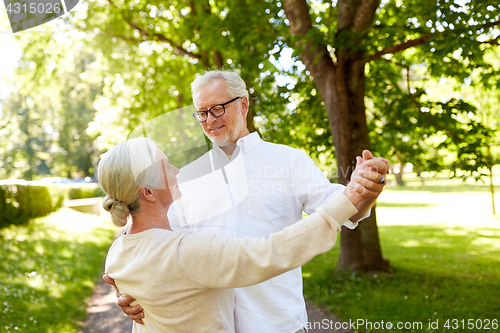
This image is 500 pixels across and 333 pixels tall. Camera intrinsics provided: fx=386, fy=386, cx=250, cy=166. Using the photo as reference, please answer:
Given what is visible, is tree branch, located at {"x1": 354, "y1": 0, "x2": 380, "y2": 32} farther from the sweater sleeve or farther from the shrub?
the shrub

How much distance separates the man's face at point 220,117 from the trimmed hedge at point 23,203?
12.8 metres

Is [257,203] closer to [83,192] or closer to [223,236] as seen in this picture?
[223,236]

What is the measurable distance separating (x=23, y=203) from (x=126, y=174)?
14.9 m

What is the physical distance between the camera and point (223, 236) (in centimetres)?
188

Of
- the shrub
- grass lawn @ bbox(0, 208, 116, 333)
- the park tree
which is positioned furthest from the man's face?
the park tree

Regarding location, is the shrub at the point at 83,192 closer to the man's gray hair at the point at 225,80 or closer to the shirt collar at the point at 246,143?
the man's gray hair at the point at 225,80

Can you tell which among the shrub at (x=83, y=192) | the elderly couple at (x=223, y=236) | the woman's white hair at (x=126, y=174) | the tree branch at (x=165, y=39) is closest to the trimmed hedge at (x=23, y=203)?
the tree branch at (x=165, y=39)

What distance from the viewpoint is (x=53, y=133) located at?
1583 inches

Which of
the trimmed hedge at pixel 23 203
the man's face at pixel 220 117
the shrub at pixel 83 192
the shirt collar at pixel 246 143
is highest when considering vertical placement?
the man's face at pixel 220 117

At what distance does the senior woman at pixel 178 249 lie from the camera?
1.37 metres

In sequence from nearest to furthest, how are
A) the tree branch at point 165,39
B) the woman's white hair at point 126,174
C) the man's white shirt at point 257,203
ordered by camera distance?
the woman's white hair at point 126,174, the man's white shirt at point 257,203, the tree branch at point 165,39

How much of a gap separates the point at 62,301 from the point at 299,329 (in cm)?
573

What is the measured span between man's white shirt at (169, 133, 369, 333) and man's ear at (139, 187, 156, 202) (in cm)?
41

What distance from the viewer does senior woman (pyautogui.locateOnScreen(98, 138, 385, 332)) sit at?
4.51ft
